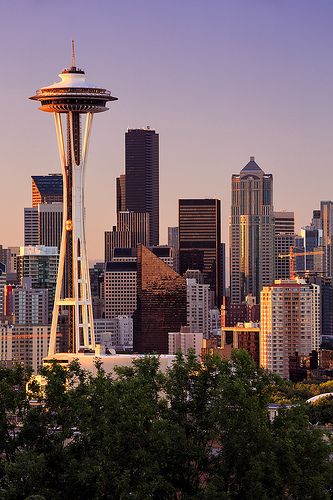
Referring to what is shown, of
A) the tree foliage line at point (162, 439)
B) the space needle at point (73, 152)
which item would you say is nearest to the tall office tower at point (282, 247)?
the space needle at point (73, 152)

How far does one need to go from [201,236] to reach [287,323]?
5103cm

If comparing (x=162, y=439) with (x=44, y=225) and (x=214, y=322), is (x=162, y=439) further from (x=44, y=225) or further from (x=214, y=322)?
(x=44, y=225)

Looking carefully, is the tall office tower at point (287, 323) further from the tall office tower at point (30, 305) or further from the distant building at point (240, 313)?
the tall office tower at point (30, 305)

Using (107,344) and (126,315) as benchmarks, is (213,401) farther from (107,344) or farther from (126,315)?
(126,315)

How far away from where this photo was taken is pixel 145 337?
516 ft

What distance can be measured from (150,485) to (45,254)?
4620 inches

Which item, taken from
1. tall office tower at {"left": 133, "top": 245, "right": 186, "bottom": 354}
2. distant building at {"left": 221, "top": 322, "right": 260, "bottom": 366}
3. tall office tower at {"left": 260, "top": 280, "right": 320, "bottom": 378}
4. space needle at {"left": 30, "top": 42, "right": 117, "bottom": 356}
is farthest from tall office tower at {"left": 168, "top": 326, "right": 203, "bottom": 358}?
space needle at {"left": 30, "top": 42, "right": 117, "bottom": 356}

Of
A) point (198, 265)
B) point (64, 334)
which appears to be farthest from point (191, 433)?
point (198, 265)

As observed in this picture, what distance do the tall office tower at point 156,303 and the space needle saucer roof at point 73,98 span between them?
55719mm

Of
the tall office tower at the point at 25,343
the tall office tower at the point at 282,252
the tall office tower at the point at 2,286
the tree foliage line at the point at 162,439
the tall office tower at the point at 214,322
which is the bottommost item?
the tree foliage line at the point at 162,439

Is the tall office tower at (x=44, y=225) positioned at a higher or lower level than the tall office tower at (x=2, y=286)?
higher

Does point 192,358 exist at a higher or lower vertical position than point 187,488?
higher

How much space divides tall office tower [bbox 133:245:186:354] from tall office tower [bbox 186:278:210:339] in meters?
0.96

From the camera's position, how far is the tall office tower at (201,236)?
18250cm
